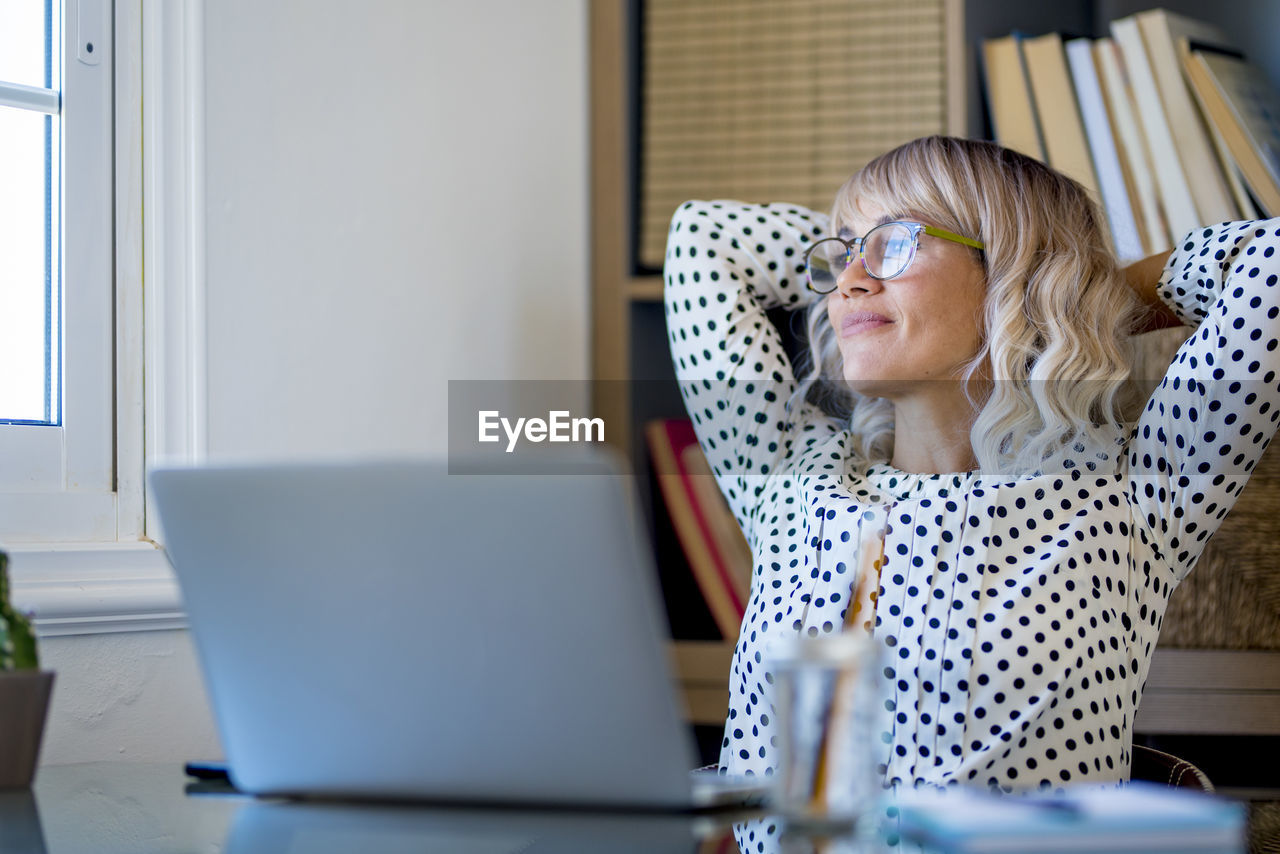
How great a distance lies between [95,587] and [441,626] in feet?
2.28

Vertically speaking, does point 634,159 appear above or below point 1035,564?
above

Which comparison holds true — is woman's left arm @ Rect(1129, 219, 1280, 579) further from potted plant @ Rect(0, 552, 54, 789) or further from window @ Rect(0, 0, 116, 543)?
window @ Rect(0, 0, 116, 543)

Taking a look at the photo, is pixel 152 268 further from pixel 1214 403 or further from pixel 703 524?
pixel 1214 403

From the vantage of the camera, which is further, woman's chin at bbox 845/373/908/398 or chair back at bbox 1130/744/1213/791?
woman's chin at bbox 845/373/908/398

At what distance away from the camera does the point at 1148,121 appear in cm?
154

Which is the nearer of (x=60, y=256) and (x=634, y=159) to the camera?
(x=60, y=256)

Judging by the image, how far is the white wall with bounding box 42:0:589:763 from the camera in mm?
1257

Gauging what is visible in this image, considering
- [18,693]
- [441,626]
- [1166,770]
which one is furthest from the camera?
[1166,770]

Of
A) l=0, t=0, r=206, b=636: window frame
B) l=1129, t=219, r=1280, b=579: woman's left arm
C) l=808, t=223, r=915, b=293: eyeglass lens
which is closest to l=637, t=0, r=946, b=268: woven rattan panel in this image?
l=808, t=223, r=915, b=293: eyeglass lens

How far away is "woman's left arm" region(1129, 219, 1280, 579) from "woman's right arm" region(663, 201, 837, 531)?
0.38 m

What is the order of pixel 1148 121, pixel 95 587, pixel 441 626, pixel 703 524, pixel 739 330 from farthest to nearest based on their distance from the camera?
pixel 703 524 → pixel 1148 121 → pixel 739 330 → pixel 95 587 → pixel 441 626

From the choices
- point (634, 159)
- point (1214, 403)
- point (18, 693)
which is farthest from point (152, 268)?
point (1214, 403)

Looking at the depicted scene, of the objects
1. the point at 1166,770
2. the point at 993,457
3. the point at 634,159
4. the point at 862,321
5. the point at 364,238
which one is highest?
the point at 634,159

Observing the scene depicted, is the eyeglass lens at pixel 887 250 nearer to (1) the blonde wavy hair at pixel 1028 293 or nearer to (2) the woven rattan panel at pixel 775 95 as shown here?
(1) the blonde wavy hair at pixel 1028 293
